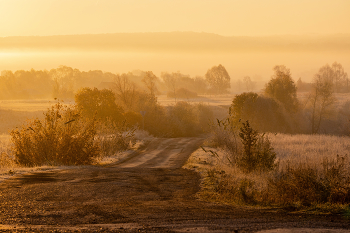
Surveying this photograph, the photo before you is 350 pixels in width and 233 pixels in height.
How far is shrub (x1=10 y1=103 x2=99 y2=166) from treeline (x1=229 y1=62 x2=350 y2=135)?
3418 centimetres

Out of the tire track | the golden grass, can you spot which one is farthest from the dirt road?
the golden grass

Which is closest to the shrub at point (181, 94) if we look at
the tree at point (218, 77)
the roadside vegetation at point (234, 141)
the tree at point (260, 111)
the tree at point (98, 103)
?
the tree at point (218, 77)

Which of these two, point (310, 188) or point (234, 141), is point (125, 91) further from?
point (310, 188)

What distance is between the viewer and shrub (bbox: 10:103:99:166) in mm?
20578

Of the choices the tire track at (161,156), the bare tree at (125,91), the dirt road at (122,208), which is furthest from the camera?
the bare tree at (125,91)

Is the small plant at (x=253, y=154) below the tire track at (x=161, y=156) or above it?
above

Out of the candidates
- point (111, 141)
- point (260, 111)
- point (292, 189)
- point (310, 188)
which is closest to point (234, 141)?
point (292, 189)

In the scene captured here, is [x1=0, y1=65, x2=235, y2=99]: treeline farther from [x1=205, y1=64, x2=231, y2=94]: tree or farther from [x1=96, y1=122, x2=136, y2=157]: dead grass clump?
[x1=96, y1=122, x2=136, y2=157]: dead grass clump

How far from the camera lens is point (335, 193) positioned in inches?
422

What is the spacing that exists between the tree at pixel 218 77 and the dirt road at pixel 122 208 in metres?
94.7

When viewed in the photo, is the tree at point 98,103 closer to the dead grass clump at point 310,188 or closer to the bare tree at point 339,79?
the dead grass clump at point 310,188

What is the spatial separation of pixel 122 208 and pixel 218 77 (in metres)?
102

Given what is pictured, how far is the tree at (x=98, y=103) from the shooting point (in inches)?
1718

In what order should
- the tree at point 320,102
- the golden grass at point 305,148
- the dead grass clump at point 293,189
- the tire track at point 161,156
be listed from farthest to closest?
the tree at point 320,102, the golden grass at point 305,148, the tire track at point 161,156, the dead grass clump at point 293,189
